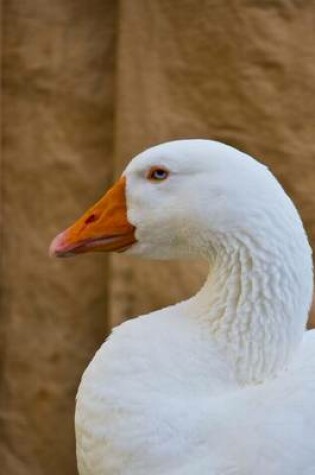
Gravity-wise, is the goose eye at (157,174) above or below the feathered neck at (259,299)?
above

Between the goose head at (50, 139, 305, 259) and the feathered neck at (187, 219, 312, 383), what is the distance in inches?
Result: 0.7

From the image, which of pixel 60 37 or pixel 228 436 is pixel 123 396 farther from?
pixel 60 37

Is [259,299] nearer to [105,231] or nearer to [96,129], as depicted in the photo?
[105,231]

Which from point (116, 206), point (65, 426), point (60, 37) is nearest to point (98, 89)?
point (60, 37)

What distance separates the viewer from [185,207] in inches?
58.6

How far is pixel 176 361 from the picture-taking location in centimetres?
148

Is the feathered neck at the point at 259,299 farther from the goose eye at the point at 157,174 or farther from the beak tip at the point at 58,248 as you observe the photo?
the beak tip at the point at 58,248

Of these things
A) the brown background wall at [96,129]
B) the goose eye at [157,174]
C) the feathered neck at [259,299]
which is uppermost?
the goose eye at [157,174]

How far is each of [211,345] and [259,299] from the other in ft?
0.32

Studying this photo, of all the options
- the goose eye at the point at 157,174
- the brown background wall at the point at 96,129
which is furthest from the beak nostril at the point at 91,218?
the brown background wall at the point at 96,129

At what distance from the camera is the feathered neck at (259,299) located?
147 cm

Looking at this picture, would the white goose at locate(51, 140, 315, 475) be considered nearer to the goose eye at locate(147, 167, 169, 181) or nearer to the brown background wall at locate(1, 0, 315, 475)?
the goose eye at locate(147, 167, 169, 181)

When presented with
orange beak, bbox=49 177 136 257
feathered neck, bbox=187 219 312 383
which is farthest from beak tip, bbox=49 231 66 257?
feathered neck, bbox=187 219 312 383

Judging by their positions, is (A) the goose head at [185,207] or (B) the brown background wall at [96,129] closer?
(A) the goose head at [185,207]
